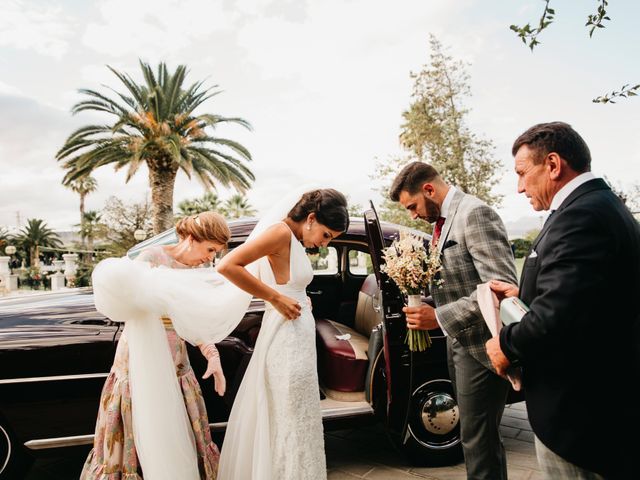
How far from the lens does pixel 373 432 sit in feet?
15.8

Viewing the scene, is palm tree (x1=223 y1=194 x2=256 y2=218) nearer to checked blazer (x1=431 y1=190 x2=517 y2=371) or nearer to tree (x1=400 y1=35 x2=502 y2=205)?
tree (x1=400 y1=35 x2=502 y2=205)

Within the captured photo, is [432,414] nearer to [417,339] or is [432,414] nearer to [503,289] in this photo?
[417,339]

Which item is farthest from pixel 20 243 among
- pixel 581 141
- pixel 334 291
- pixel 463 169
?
pixel 581 141

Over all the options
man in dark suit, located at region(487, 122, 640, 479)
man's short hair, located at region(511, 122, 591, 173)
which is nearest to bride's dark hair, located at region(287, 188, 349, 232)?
man's short hair, located at region(511, 122, 591, 173)

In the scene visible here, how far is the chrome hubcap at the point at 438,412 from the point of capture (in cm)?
381

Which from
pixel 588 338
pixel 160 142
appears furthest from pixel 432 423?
pixel 160 142

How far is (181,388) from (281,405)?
29.4 inches

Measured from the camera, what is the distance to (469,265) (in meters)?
2.71

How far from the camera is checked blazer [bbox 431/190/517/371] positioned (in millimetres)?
2561

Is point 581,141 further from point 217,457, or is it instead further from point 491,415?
point 217,457

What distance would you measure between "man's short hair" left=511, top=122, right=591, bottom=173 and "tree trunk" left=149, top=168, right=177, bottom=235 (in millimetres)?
18833

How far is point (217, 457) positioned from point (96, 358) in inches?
43.0

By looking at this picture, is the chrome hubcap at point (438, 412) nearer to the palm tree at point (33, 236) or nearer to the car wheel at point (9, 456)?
the car wheel at point (9, 456)

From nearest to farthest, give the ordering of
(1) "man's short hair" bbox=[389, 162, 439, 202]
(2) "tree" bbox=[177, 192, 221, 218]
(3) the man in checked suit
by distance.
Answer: (3) the man in checked suit, (1) "man's short hair" bbox=[389, 162, 439, 202], (2) "tree" bbox=[177, 192, 221, 218]
